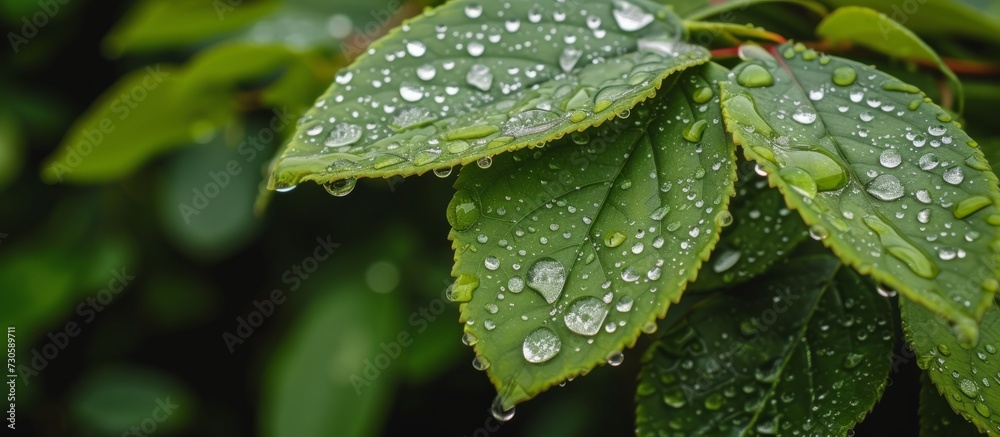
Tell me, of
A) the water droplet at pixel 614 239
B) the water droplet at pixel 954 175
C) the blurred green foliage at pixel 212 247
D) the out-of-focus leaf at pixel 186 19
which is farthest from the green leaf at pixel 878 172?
the out-of-focus leaf at pixel 186 19

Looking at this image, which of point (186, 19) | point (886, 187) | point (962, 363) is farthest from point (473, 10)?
point (186, 19)

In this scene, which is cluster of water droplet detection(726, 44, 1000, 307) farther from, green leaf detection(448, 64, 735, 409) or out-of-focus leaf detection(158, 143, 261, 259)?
out-of-focus leaf detection(158, 143, 261, 259)

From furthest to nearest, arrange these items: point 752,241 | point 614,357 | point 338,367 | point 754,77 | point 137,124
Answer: point 338,367 → point 137,124 → point 752,241 → point 754,77 → point 614,357

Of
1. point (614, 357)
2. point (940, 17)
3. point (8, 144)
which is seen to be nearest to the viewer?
point (614, 357)

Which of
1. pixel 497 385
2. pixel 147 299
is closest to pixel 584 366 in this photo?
pixel 497 385

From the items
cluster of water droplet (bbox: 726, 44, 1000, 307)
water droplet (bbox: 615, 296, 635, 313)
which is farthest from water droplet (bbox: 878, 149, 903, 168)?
water droplet (bbox: 615, 296, 635, 313)

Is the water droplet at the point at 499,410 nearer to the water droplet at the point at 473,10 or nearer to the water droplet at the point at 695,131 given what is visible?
the water droplet at the point at 695,131

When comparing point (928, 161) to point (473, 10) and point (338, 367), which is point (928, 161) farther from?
point (338, 367)
